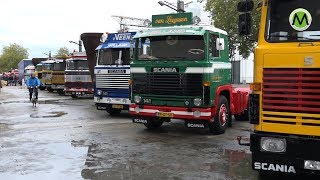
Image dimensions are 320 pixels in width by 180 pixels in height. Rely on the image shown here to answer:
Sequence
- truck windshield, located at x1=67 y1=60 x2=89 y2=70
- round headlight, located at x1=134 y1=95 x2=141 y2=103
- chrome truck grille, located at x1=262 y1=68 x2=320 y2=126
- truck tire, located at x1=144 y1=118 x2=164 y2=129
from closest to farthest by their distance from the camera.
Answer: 1. chrome truck grille, located at x1=262 y1=68 x2=320 y2=126
2. round headlight, located at x1=134 y1=95 x2=141 y2=103
3. truck tire, located at x1=144 y1=118 x2=164 y2=129
4. truck windshield, located at x1=67 y1=60 x2=89 y2=70

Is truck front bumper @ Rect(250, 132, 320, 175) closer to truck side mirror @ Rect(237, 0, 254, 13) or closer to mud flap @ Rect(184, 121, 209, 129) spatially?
truck side mirror @ Rect(237, 0, 254, 13)

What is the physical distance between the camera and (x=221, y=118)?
37.4 feet

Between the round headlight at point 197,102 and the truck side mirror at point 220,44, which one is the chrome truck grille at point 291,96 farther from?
the truck side mirror at point 220,44

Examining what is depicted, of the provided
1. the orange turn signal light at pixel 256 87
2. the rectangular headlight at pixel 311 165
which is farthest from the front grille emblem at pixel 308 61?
the rectangular headlight at pixel 311 165

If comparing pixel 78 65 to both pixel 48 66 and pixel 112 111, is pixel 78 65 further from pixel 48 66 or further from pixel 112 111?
pixel 48 66

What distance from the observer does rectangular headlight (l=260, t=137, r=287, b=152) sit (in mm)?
5709

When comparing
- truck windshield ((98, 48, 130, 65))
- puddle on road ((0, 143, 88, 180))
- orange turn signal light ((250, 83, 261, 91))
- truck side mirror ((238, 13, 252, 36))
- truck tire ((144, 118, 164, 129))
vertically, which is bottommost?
puddle on road ((0, 143, 88, 180))

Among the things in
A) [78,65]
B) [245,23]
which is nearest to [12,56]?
[78,65]

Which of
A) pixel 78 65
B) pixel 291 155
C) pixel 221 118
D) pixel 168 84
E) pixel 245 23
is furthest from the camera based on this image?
pixel 78 65

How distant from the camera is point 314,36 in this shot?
5.80 meters

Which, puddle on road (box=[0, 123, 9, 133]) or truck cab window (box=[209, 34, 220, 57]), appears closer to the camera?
truck cab window (box=[209, 34, 220, 57])

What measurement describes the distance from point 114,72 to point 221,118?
493cm

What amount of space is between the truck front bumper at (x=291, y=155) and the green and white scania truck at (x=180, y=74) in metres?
4.58

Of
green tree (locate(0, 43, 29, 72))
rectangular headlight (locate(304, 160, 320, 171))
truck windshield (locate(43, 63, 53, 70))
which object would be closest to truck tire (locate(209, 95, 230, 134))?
rectangular headlight (locate(304, 160, 320, 171))
